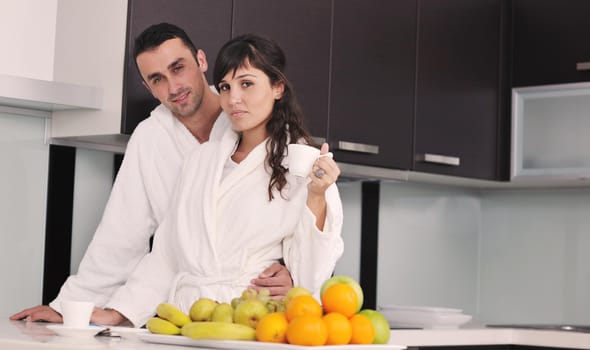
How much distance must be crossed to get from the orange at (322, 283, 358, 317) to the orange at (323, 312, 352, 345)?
0.10ft

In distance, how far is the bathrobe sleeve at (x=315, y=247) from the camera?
245 cm

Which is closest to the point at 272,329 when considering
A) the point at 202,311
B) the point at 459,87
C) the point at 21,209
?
the point at 202,311

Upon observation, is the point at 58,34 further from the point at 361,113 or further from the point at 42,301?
the point at 361,113

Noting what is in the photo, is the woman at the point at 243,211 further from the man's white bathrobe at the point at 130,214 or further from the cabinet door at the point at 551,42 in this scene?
the cabinet door at the point at 551,42

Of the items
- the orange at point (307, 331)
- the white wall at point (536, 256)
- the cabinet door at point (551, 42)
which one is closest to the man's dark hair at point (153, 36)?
the orange at point (307, 331)

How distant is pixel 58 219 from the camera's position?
124 inches

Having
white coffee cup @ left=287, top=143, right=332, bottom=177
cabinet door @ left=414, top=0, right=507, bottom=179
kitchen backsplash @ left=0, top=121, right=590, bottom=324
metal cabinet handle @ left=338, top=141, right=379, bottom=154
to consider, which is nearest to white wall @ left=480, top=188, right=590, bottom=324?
kitchen backsplash @ left=0, top=121, right=590, bottom=324

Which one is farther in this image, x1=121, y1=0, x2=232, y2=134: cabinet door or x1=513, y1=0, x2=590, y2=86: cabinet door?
x1=513, y1=0, x2=590, y2=86: cabinet door

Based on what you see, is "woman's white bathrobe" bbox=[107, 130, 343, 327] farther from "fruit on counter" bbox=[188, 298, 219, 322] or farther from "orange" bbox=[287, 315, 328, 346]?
"orange" bbox=[287, 315, 328, 346]

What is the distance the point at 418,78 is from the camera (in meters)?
3.77

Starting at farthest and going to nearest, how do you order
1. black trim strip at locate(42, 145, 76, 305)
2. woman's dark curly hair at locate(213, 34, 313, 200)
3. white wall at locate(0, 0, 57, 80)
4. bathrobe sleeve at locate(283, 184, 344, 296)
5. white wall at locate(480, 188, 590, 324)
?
white wall at locate(480, 188, 590, 324)
black trim strip at locate(42, 145, 76, 305)
white wall at locate(0, 0, 57, 80)
woman's dark curly hair at locate(213, 34, 313, 200)
bathrobe sleeve at locate(283, 184, 344, 296)

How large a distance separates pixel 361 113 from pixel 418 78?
333 mm

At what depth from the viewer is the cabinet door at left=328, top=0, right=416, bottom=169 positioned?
11.4 feet

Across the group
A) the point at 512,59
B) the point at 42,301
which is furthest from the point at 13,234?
the point at 512,59
